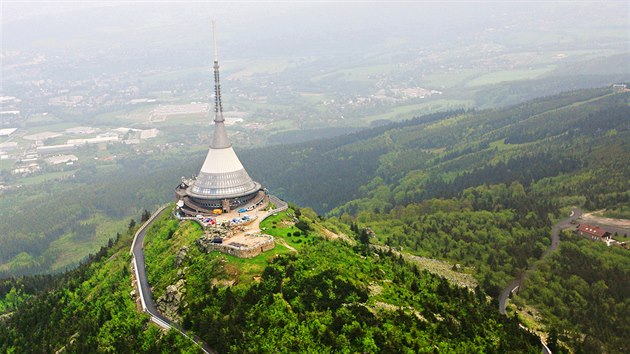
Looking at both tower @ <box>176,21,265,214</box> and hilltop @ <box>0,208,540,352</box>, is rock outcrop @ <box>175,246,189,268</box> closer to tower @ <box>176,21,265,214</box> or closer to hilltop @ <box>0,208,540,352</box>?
hilltop @ <box>0,208,540,352</box>

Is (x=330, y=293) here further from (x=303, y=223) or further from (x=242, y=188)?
(x=242, y=188)

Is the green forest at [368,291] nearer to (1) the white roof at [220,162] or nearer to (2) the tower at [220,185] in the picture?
(2) the tower at [220,185]

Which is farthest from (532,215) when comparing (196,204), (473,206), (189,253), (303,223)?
(189,253)

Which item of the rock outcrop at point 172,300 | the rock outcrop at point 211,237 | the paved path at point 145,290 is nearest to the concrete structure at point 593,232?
the rock outcrop at point 211,237

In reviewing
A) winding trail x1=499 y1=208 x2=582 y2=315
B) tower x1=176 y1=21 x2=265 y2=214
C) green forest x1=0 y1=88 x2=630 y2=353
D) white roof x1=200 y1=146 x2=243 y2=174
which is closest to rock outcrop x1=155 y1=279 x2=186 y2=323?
green forest x1=0 y1=88 x2=630 y2=353

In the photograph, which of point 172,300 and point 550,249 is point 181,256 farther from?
point 550,249

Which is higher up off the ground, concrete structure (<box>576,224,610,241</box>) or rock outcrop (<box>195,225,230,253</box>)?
rock outcrop (<box>195,225,230,253</box>)
